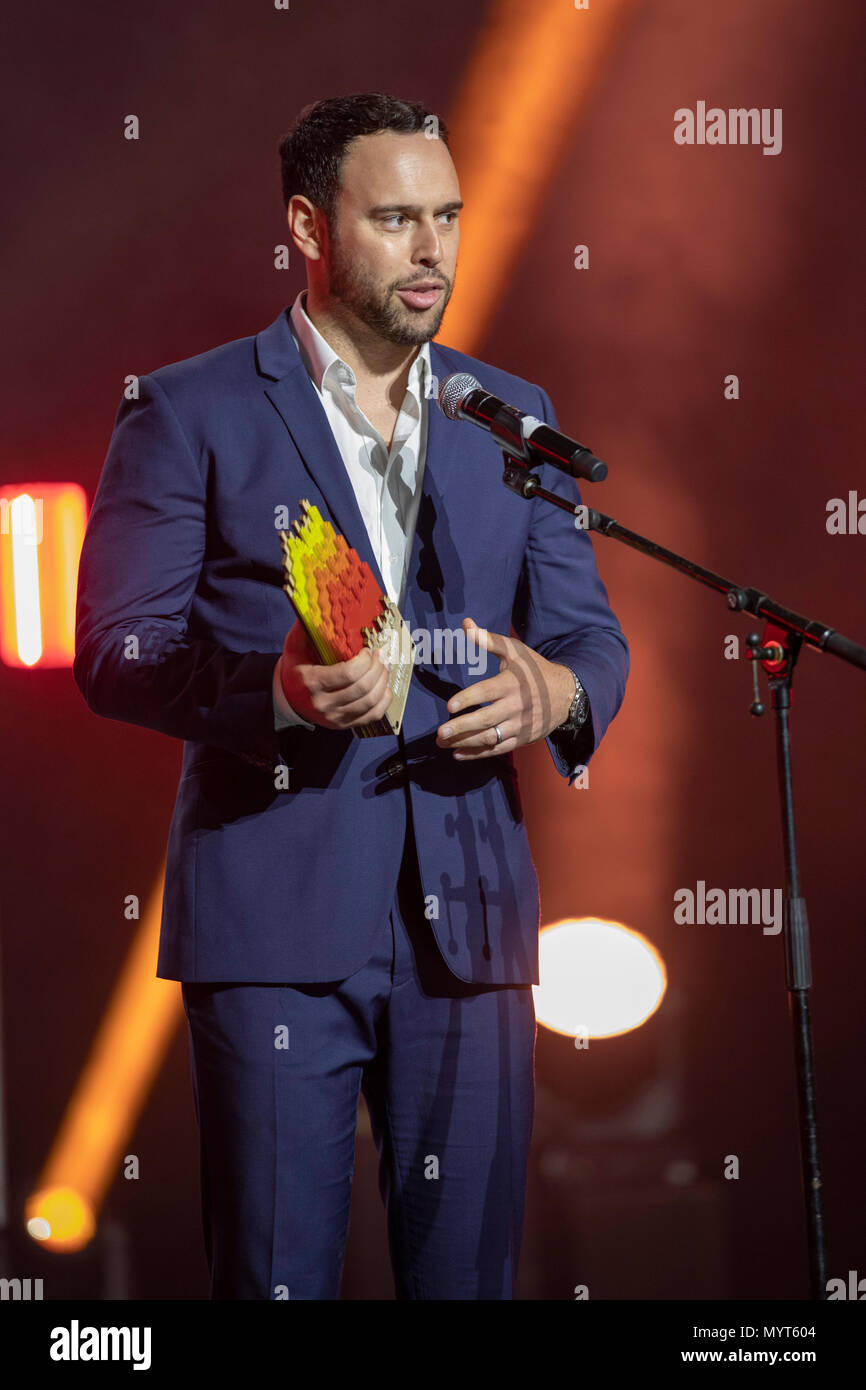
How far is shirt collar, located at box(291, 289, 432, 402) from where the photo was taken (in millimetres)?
1904

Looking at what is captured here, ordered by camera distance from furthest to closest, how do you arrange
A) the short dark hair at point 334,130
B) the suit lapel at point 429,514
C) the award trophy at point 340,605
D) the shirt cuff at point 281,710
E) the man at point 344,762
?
the short dark hair at point 334,130 → the suit lapel at point 429,514 → the man at point 344,762 → the shirt cuff at point 281,710 → the award trophy at point 340,605

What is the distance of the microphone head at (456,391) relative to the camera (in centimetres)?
168

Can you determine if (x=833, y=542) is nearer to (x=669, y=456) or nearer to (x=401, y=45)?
(x=669, y=456)

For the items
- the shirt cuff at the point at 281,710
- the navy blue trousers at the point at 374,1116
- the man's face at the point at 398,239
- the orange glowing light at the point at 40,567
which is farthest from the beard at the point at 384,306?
the orange glowing light at the point at 40,567

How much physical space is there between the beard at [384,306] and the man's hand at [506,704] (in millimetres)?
480

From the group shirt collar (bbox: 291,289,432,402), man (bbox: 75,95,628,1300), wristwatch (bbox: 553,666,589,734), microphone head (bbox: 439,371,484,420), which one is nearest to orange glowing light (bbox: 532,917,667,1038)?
man (bbox: 75,95,628,1300)

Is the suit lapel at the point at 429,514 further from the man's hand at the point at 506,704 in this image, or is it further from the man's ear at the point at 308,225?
the man's ear at the point at 308,225

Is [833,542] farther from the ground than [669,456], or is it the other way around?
[669,456]

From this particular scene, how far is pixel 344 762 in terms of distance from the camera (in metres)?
1.78

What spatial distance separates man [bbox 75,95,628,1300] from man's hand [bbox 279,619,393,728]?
0.29 ft

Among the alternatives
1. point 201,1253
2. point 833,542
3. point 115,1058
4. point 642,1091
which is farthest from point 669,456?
point 201,1253

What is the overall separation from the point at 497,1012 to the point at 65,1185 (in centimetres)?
145

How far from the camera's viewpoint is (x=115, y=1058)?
2816 millimetres
